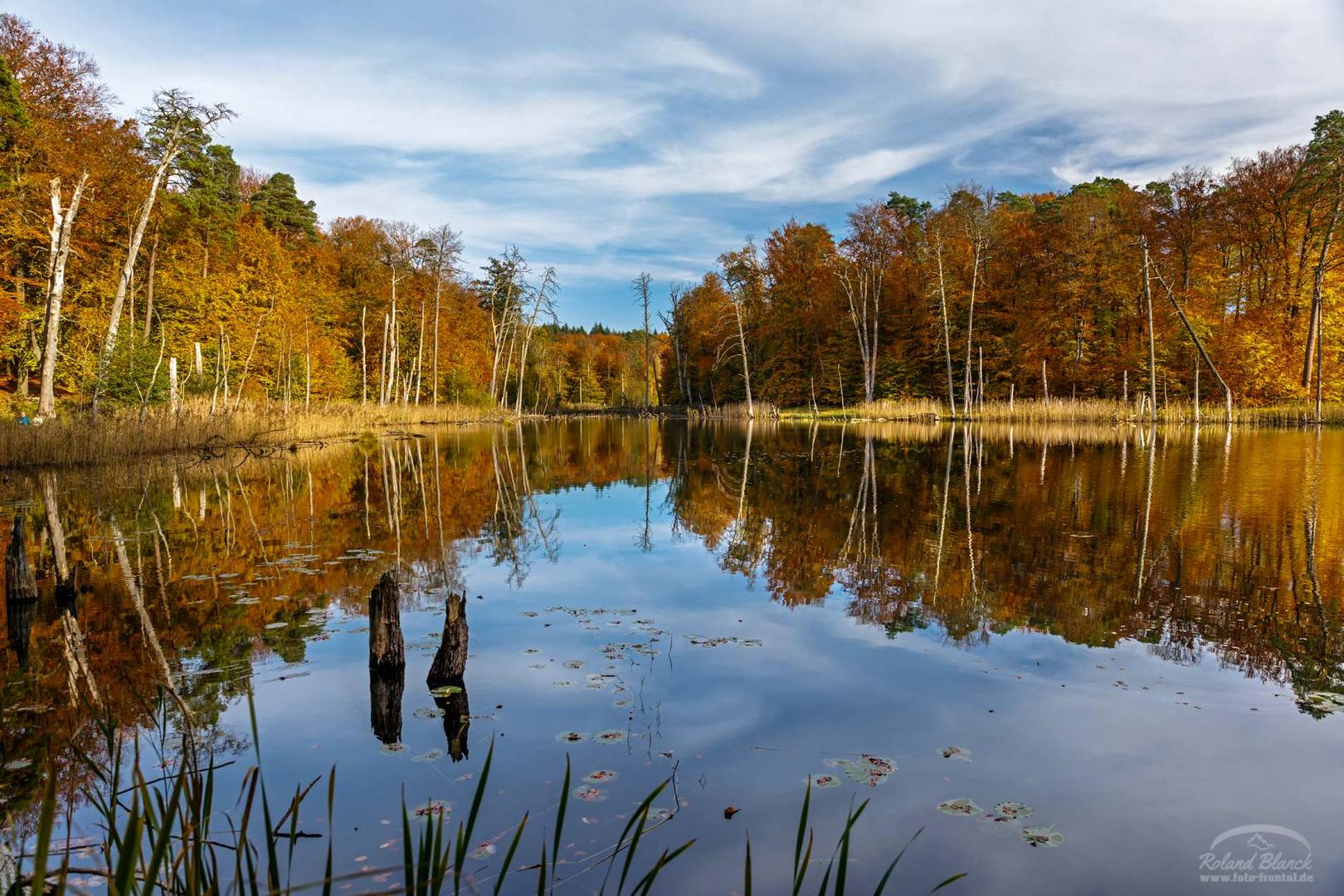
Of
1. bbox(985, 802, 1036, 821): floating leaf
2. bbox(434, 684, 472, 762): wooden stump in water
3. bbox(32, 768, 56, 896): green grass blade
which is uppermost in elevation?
bbox(32, 768, 56, 896): green grass blade

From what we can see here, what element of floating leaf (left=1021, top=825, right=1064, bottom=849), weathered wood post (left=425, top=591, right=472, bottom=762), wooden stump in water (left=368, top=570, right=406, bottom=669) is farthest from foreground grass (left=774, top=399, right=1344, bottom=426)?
wooden stump in water (left=368, top=570, right=406, bottom=669)

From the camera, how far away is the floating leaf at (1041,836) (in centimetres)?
339

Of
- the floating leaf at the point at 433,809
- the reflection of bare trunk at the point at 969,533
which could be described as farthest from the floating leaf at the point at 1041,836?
the reflection of bare trunk at the point at 969,533

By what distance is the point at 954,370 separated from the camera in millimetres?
45438

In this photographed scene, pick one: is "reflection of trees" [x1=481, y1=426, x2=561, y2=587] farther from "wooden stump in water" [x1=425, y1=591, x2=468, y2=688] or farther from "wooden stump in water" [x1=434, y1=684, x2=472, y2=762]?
"wooden stump in water" [x1=434, y1=684, x2=472, y2=762]

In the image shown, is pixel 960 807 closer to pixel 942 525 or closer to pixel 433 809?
pixel 433 809

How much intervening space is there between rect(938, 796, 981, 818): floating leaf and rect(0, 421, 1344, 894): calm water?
33 mm

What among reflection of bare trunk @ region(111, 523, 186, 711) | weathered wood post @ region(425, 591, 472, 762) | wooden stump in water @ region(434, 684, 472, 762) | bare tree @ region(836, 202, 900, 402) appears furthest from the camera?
bare tree @ region(836, 202, 900, 402)

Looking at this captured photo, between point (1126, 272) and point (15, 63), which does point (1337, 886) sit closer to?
point (15, 63)

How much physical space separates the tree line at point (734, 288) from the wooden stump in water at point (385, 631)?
17.2 m

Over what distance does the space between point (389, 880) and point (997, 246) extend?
1851 inches

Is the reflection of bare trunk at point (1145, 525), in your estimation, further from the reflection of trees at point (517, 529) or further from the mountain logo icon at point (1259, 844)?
the reflection of trees at point (517, 529)

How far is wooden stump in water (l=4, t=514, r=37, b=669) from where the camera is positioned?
633cm

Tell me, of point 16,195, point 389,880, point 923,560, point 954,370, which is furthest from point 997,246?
point 389,880
